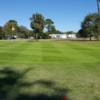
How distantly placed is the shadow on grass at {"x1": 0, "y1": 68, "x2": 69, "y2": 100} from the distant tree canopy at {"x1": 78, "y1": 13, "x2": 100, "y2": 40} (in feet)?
316

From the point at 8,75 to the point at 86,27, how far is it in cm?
10252

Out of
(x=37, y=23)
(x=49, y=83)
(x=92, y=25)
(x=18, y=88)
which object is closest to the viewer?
(x=18, y=88)

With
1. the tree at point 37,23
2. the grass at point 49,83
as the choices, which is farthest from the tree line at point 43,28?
the grass at point 49,83

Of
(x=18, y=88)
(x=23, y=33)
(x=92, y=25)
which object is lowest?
(x=18, y=88)

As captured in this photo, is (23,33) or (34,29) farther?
(23,33)

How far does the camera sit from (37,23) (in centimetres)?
13550

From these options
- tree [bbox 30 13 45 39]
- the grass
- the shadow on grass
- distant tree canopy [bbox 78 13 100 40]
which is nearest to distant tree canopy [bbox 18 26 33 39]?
tree [bbox 30 13 45 39]

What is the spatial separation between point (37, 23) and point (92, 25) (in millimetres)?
30837

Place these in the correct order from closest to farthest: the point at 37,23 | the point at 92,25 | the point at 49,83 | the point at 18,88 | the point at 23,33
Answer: the point at 18,88
the point at 49,83
the point at 92,25
the point at 37,23
the point at 23,33

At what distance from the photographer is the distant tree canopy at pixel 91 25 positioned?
109 m

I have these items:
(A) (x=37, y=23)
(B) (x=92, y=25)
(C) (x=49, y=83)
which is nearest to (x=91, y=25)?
(B) (x=92, y=25)

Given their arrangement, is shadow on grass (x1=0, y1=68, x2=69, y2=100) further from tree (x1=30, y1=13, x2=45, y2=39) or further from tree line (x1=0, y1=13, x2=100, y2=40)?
tree (x1=30, y1=13, x2=45, y2=39)

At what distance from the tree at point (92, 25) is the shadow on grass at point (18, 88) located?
319ft

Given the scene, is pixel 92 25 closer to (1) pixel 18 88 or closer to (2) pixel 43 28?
(2) pixel 43 28
